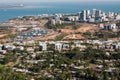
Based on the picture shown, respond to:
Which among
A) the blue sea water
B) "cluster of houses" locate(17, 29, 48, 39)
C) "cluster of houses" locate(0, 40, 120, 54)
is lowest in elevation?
the blue sea water

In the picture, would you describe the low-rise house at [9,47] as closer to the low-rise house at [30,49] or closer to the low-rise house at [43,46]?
the low-rise house at [30,49]

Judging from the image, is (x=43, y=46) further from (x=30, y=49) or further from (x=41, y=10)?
(x=41, y=10)

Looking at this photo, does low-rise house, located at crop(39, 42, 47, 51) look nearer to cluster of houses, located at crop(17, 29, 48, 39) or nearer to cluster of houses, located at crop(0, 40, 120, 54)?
cluster of houses, located at crop(0, 40, 120, 54)

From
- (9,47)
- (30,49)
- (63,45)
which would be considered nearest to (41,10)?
(63,45)

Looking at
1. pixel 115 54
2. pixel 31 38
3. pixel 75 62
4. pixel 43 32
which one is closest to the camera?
pixel 75 62

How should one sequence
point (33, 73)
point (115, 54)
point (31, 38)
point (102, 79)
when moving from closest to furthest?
point (102, 79) → point (33, 73) → point (115, 54) → point (31, 38)

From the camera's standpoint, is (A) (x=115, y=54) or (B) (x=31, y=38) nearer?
(A) (x=115, y=54)

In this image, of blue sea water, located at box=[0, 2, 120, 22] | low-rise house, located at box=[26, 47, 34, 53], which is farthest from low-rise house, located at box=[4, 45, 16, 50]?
blue sea water, located at box=[0, 2, 120, 22]

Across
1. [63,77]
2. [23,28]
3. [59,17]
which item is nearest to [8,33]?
[23,28]

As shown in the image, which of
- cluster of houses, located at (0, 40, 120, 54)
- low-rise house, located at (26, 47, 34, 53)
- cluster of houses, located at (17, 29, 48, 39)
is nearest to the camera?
low-rise house, located at (26, 47, 34, 53)

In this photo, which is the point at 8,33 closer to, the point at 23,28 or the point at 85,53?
the point at 23,28
